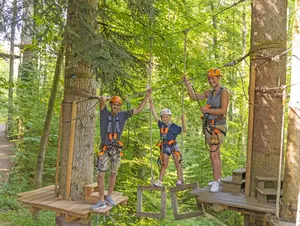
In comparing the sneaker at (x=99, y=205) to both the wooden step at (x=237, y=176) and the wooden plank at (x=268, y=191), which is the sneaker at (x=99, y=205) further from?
the wooden plank at (x=268, y=191)

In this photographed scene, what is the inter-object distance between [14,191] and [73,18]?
6154 mm

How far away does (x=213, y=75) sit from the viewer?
4.51 m

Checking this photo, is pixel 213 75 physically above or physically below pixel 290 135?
above

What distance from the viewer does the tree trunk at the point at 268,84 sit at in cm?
415

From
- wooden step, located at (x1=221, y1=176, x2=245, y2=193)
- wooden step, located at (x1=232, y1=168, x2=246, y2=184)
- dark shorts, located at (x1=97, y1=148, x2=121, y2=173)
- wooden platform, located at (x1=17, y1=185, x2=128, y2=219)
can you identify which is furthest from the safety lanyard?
wooden step, located at (x1=232, y1=168, x2=246, y2=184)

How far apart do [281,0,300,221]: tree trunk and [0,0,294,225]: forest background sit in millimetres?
888

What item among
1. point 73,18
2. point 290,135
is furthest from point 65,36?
point 290,135

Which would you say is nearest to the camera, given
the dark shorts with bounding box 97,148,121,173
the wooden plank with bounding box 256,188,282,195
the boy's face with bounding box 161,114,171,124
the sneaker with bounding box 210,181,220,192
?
the wooden plank with bounding box 256,188,282,195

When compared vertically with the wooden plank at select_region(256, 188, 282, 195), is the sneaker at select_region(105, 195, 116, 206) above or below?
below

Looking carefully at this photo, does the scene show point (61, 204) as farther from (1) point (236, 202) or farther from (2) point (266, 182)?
(2) point (266, 182)

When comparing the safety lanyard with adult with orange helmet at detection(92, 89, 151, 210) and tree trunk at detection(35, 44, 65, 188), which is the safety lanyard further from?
tree trunk at detection(35, 44, 65, 188)

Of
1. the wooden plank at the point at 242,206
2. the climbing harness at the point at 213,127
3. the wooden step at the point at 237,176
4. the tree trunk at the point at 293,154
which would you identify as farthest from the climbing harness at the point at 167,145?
the tree trunk at the point at 293,154

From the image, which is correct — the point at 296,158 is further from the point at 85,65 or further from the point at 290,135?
the point at 85,65

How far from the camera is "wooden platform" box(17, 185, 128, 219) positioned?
450cm
